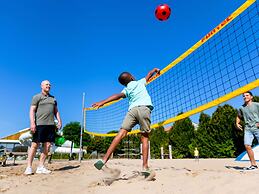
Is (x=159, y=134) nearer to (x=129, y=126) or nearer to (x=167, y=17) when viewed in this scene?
(x=167, y=17)

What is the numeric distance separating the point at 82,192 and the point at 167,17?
3.87m

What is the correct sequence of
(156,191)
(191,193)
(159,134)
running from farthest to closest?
(159,134)
(156,191)
(191,193)

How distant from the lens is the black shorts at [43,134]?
155 inches

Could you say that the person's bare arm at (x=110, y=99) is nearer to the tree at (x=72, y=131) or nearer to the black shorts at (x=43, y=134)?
the black shorts at (x=43, y=134)

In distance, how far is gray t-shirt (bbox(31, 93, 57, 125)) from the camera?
404 cm

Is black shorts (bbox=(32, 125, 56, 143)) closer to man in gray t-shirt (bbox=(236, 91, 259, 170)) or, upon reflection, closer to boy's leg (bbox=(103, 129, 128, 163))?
boy's leg (bbox=(103, 129, 128, 163))

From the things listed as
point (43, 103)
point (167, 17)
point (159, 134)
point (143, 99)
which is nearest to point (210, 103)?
point (167, 17)

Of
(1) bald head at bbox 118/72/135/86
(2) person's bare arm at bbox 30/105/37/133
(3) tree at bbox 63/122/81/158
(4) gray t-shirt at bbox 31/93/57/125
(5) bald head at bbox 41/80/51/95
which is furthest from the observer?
(3) tree at bbox 63/122/81/158

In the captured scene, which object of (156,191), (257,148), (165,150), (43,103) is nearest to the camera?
(156,191)

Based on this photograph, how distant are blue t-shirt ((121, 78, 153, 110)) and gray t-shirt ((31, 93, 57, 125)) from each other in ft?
4.94

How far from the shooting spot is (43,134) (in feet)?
13.1


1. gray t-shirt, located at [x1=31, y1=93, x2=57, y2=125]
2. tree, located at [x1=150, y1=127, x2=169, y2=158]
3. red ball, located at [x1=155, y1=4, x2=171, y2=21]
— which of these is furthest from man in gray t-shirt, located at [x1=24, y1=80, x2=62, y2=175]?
tree, located at [x1=150, y1=127, x2=169, y2=158]

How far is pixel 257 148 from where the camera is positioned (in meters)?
6.75

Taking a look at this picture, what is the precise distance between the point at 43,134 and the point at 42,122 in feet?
0.62
